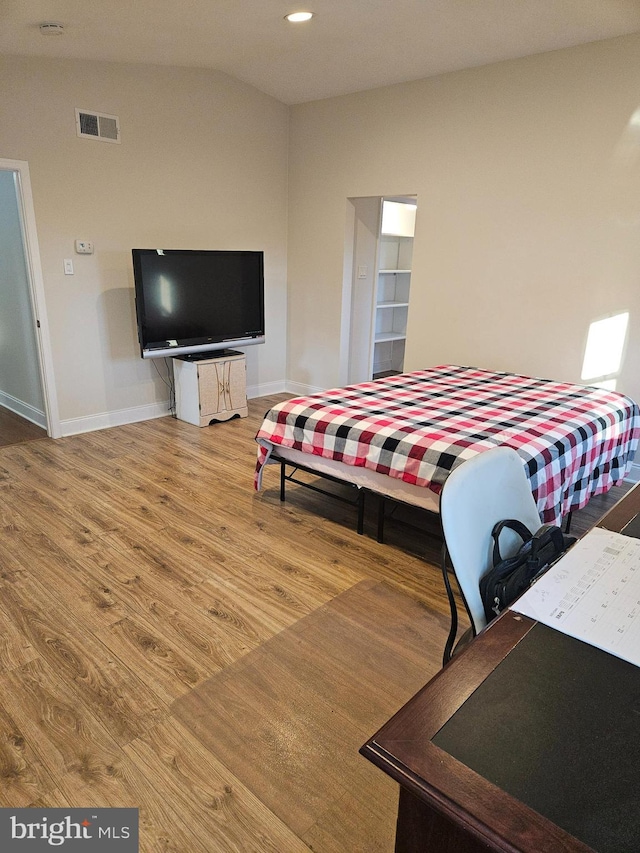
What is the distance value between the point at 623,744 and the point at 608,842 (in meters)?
0.17

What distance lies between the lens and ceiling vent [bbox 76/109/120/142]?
4.07 metres

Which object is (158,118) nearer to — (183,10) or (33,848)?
(183,10)

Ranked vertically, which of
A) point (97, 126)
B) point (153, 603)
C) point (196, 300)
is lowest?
point (153, 603)

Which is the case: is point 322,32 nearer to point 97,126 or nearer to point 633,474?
point 97,126

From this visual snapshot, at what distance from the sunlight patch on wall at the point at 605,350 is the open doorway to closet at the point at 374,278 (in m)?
2.07

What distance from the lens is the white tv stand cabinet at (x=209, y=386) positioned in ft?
15.5

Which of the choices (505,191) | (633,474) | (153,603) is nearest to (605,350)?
(633,474)

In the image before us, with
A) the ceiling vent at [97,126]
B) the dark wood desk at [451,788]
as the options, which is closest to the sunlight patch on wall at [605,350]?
the dark wood desk at [451,788]

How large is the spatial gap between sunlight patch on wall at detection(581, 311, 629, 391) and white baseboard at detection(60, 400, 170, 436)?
351 centimetres

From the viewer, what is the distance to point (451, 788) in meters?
0.72

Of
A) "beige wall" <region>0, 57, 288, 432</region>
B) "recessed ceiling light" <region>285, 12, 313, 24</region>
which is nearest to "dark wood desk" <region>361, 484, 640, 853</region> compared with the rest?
"recessed ceiling light" <region>285, 12, 313, 24</region>

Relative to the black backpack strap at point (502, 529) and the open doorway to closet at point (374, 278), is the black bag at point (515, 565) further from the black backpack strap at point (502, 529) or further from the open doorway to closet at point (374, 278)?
the open doorway to closet at point (374, 278)

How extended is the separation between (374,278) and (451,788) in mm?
5261

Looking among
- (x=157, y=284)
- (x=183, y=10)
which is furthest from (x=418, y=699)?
(x=157, y=284)
